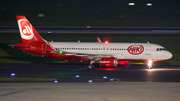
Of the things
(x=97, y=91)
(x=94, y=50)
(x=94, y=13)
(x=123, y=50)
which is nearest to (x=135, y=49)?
(x=123, y=50)

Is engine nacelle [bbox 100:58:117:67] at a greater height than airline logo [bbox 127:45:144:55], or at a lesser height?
lesser

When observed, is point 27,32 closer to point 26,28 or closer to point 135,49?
point 26,28

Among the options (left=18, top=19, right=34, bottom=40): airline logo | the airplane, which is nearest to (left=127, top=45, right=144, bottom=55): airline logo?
the airplane

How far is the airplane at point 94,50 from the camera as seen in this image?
34.5m

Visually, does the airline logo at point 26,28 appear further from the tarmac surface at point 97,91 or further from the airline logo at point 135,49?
the airline logo at point 135,49

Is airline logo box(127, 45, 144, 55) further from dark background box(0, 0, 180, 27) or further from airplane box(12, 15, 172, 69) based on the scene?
dark background box(0, 0, 180, 27)

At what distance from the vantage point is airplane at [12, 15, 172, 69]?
113 ft

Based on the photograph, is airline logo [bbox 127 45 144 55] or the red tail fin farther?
the red tail fin

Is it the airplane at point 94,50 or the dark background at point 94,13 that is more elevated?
the dark background at point 94,13

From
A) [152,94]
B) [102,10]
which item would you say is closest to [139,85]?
[152,94]

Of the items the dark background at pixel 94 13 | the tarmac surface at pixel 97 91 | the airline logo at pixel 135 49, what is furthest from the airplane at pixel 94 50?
the dark background at pixel 94 13

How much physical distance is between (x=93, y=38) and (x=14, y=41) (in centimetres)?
1369

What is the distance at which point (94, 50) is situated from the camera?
3512 centimetres

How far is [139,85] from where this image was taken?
2258 cm
